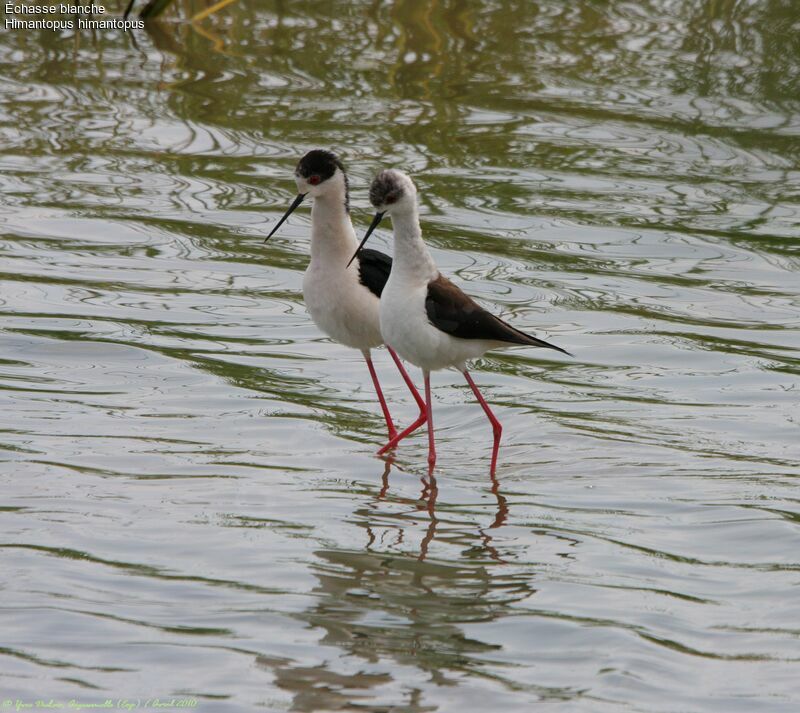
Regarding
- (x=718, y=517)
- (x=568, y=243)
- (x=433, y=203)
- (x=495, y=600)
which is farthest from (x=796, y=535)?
(x=433, y=203)

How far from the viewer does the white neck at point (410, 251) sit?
6410mm

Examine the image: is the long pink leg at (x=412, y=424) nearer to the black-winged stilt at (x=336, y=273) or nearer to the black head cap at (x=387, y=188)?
the black-winged stilt at (x=336, y=273)

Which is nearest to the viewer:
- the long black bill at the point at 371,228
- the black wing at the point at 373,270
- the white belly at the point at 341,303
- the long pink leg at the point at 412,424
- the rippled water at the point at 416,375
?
the rippled water at the point at 416,375

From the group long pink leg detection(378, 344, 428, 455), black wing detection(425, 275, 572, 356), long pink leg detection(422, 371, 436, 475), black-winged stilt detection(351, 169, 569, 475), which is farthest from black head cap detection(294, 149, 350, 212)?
long pink leg detection(422, 371, 436, 475)

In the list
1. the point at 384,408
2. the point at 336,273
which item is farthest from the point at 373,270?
the point at 384,408

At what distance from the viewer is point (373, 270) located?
721 centimetres

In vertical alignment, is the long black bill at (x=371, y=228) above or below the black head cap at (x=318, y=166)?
below

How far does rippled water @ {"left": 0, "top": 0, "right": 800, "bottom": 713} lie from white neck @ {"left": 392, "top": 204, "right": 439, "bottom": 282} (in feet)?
3.02

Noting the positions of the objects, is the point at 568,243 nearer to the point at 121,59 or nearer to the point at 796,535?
the point at 796,535

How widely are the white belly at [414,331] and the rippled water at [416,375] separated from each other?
0.57 meters

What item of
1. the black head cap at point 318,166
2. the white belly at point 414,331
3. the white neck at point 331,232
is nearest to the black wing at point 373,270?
the white neck at point 331,232

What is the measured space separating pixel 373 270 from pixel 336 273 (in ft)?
0.74

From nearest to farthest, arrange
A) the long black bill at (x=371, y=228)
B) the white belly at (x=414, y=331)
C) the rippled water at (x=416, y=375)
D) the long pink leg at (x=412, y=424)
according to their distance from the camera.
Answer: the rippled water at (x=416, y=375), the white belly at (x=414, y=331), the long black bill at (x=371, y=228), the long pink leg at (x=412, y=424)

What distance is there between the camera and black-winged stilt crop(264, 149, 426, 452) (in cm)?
705
